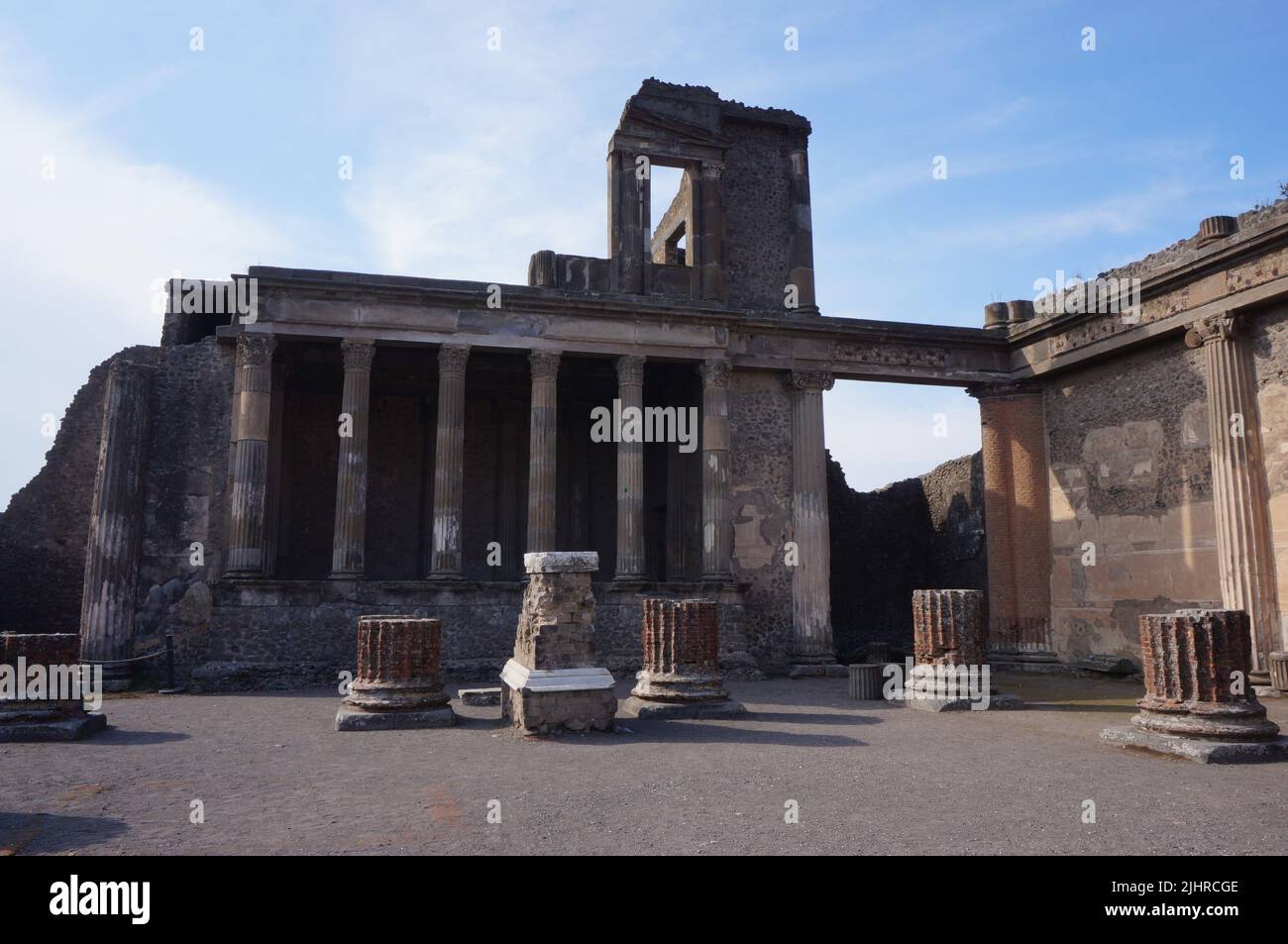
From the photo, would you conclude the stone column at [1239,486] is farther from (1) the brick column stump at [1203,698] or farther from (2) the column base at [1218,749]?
(2) the column base at [1218,749]

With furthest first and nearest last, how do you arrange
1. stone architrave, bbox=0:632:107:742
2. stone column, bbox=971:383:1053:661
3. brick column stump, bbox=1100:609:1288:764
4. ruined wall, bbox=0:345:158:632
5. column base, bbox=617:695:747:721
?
ruined wall, bbox=0:345:158:632 → stone column, bbox=971:383:1053:661 → column base, bbox=617:695:747:721 → stone architrave, bbox=0:632:107:742 → brick column stump, bbox=1100:609:1288:764

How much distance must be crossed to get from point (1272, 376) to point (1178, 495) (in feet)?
7.46

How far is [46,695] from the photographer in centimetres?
860

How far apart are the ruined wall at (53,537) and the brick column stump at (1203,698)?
17698 mm

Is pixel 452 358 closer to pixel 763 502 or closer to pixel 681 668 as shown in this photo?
pixel 763 502

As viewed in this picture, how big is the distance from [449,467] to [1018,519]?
33.5 feet

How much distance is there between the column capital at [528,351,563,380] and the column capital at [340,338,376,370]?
8.47ft

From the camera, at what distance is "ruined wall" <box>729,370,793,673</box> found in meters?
15.9

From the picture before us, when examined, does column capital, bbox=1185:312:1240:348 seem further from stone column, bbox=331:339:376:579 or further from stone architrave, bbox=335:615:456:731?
stone column, bbox=331:339:376:579

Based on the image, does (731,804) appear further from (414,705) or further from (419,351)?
(419,351)

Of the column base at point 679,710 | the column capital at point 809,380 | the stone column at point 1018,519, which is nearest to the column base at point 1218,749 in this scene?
the column base at point 679,710

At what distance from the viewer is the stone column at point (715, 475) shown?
15352 mm

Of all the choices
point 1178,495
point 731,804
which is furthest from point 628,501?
point 731,804

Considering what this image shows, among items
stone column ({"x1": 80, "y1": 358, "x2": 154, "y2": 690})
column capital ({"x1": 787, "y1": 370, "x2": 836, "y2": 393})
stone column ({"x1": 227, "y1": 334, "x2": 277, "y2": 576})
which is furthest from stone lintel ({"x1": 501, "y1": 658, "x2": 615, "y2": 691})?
column capital ({"x1": 787, "y1": 370, "x2": 836, "y2": 393})
